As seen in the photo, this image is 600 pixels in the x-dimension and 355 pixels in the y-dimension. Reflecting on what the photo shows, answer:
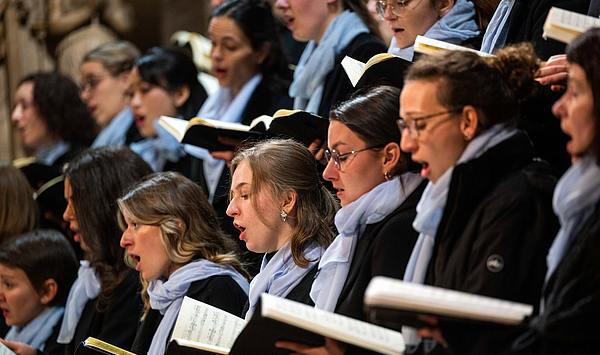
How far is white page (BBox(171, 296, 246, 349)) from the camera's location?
296 cm

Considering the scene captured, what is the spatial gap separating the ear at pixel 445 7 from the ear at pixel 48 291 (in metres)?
2.76

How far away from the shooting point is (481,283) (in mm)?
1961

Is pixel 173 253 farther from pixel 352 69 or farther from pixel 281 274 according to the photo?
pixel 352 69

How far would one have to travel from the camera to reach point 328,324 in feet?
6.44

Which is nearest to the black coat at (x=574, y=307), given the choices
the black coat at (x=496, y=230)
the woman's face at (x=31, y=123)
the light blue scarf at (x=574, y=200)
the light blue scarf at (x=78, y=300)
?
the light blue scarf at (x=574, y=200)

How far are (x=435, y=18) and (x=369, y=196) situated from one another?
1141 millimetres

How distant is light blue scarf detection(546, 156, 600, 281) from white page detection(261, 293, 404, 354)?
0.48 meters

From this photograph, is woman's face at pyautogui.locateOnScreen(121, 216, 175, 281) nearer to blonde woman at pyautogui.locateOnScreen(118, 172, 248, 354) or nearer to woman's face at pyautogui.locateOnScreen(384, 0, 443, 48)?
blonde woman at pyautogui.locateOnScreen(118, 172, 248, 354)

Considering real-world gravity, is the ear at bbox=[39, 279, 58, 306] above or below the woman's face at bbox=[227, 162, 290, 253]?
below

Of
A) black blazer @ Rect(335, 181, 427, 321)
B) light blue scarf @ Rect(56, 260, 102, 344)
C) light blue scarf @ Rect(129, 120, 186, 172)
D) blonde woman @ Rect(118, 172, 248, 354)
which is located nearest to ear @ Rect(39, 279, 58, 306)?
light blue scarf @ Rect(56, 260, 102, 344)

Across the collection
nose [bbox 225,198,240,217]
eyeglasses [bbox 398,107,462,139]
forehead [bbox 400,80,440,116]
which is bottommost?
nose [bbox 225,198,240,217]

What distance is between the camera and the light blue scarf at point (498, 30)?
2848 mm

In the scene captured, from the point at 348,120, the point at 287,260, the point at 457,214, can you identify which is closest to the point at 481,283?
the point at 457,214

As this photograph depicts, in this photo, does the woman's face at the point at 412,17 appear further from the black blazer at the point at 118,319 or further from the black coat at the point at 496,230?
the black blazer at the point at 118,319
